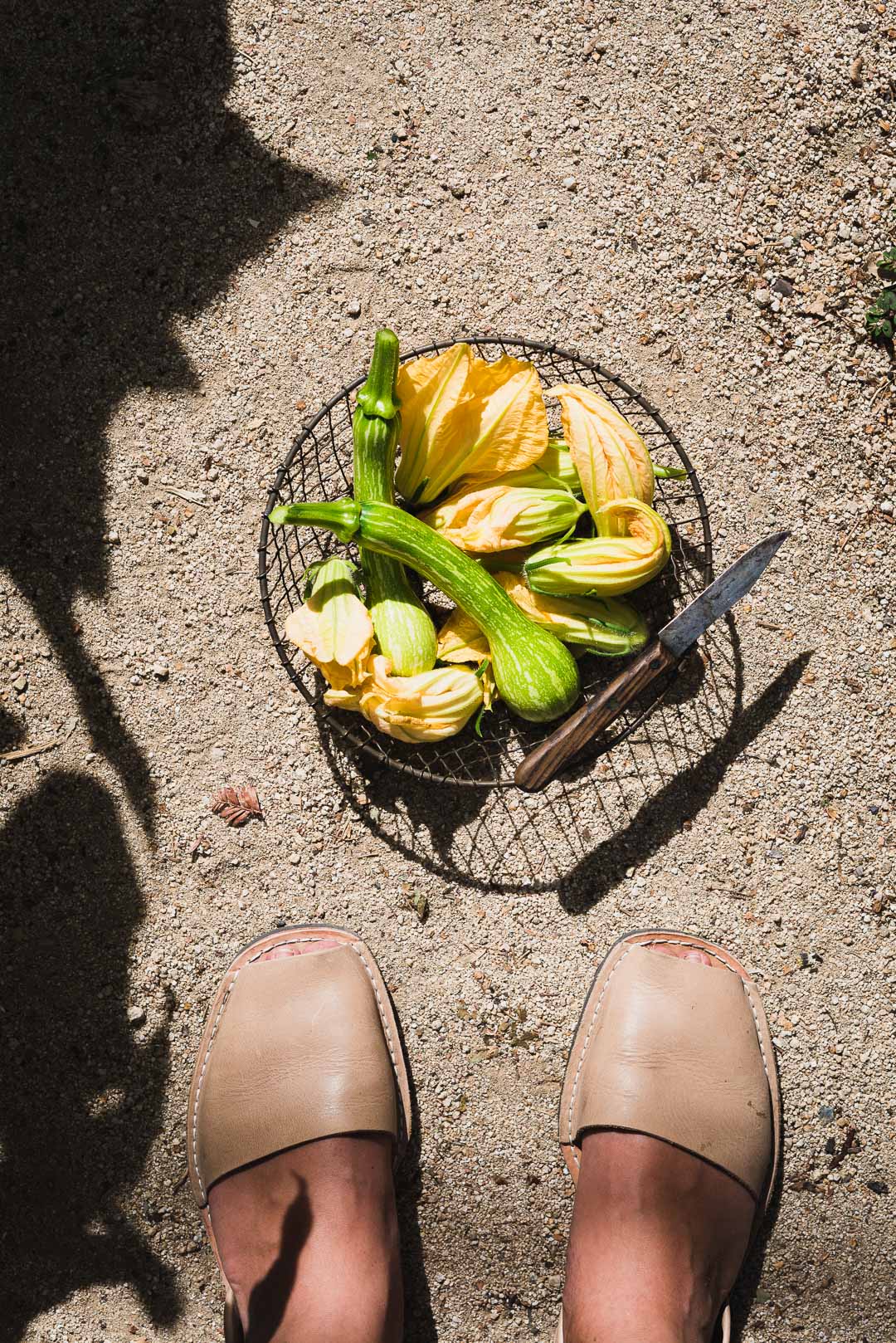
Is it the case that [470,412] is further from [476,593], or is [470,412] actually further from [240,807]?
[240,807]

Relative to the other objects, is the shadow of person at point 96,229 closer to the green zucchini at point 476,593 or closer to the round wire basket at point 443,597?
the round wire basket at point 443,597

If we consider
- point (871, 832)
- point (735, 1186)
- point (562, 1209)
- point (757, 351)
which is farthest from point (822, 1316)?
point (757, 351)

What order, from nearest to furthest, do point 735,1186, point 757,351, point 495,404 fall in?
point 495,404 → point 735,1186 → point 757,351

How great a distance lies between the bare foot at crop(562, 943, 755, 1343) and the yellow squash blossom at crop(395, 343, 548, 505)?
1481 millimetres

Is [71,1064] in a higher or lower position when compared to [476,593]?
lower

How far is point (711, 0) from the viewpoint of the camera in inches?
85.7

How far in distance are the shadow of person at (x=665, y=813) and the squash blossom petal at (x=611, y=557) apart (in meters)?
0.52

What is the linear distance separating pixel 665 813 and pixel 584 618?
536 millimetres

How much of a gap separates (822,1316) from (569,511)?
1.88 m

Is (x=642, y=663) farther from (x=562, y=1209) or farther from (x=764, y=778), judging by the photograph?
(x=562, y=1209)

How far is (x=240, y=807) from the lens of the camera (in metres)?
2.17

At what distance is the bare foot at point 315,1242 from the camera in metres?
1.97

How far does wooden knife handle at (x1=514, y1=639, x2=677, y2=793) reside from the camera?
1.90 metres

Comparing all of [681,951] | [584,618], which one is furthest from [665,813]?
[584,618]
